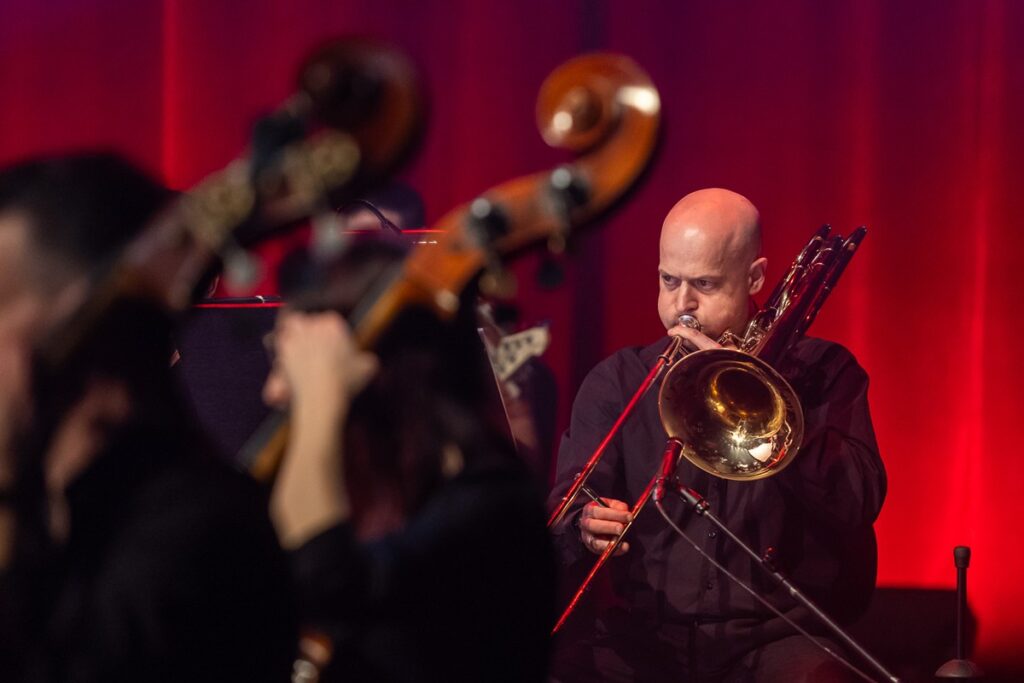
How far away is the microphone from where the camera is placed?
2.75 meters

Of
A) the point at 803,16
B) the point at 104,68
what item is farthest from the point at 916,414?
the point at 104,68

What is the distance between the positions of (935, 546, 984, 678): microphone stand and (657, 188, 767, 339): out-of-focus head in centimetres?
85

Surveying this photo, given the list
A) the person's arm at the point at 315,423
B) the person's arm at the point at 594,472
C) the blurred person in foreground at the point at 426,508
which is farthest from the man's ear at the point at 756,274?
the person's arm at the point at 315,423

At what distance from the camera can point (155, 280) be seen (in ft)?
4.58

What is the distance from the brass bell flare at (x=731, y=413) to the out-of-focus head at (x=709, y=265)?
170 millimetres

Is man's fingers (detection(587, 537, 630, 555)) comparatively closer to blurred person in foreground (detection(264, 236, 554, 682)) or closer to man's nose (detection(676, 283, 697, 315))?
man's nose (detection(676, 283, 697, 315))

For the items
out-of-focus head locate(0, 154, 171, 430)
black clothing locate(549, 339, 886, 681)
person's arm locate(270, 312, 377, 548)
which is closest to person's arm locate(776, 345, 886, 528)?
black clothing locate(549, 339, 886, 681)

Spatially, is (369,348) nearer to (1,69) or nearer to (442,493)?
(442,493)

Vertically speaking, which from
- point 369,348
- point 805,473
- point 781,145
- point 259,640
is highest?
point 369,348

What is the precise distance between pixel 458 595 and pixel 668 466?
1.29m

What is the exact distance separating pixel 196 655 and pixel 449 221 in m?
0.62

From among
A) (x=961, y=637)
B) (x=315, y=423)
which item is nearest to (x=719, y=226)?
(x=961, y=637)

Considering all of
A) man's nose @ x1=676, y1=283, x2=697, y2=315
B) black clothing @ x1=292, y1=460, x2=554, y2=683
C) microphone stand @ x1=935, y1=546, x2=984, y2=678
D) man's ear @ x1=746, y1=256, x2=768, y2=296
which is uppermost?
black clothing @ x1=292, y1=460, x2=554, y2=683

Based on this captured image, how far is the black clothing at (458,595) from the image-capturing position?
1542 millimetres
